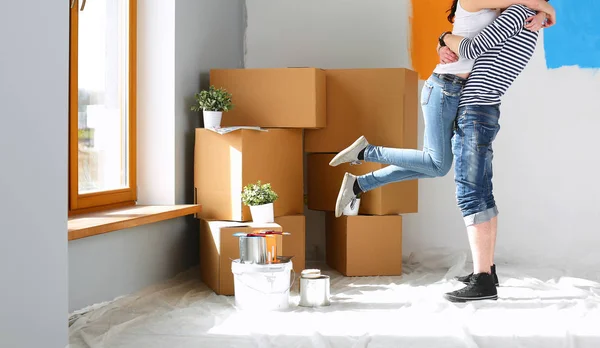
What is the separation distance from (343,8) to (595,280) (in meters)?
1.83

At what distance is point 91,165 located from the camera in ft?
8.87

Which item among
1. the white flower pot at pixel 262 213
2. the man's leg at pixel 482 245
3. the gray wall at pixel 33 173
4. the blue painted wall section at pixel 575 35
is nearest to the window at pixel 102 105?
the white flower pot at pixel 262 213

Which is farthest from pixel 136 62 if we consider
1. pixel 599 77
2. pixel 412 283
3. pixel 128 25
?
pixel 599 77

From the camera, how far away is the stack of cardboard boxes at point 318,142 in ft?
9.89

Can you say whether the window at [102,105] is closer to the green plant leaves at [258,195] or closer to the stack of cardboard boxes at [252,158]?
the stack of cardboard boxes at [252,158]

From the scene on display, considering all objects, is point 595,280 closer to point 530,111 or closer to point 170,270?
point 530,111

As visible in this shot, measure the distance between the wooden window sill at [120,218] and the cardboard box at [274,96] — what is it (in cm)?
50

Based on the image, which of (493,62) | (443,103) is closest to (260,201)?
(443,103)

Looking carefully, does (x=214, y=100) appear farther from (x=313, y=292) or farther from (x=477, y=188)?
(x=477, y=188)

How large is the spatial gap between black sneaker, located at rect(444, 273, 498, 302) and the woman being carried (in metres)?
0.43

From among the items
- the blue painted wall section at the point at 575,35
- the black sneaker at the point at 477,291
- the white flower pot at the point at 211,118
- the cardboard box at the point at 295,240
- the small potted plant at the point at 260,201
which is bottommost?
the black sneaker at the point at 477,291

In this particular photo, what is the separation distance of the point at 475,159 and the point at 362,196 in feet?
2.80

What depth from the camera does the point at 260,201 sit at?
2809 millimetres

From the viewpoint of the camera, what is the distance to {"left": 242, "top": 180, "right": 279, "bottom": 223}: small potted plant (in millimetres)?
2807
